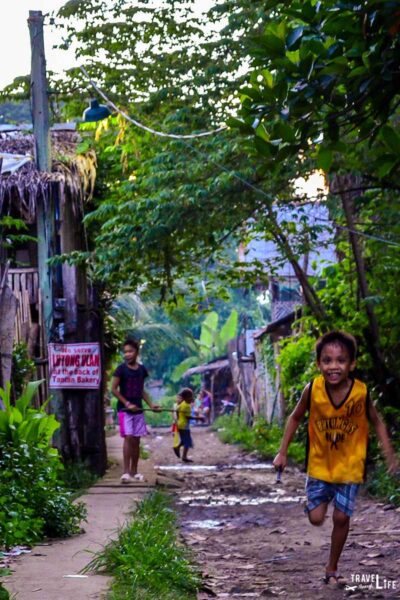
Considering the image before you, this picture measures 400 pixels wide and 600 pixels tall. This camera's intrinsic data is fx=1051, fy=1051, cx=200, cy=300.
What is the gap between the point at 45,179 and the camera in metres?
13.9

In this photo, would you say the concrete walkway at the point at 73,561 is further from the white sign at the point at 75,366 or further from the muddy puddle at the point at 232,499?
the white sign at the point at 75,366

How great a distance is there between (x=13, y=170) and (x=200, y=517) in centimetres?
571

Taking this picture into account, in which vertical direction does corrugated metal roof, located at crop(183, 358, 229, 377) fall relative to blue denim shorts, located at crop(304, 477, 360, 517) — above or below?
above

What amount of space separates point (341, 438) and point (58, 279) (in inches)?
326

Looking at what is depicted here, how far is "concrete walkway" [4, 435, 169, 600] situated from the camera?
19.0ft

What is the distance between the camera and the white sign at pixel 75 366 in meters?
13.9

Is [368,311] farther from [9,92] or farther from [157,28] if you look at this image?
[9,92]

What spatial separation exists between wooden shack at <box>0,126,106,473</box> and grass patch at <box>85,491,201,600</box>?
5.99 m

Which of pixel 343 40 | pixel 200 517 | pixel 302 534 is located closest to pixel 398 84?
pixel 343 40

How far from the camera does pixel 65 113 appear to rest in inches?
674

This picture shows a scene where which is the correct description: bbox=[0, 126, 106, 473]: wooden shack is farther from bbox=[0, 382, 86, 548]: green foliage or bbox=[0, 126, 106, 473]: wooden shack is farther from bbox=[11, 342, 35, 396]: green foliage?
bbox=[0, 382, 86, 548]: green foliage

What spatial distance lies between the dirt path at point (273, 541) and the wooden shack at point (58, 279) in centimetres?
165

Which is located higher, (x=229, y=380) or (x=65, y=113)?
(x=65, y=113)

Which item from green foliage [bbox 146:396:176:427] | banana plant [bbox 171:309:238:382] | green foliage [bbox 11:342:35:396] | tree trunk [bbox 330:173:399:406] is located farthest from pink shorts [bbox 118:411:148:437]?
green foliage [bbox 146:396:176:427]
